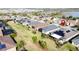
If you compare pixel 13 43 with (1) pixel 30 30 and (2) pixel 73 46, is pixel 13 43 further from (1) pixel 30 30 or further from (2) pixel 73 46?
(2) pixel 73 46

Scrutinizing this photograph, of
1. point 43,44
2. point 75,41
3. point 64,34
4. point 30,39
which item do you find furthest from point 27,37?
point 75,41

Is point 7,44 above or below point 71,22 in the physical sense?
below

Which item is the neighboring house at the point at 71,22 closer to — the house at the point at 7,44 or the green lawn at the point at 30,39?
the green lawn at the point at 30,39

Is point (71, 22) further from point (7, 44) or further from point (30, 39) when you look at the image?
point (7, 44)

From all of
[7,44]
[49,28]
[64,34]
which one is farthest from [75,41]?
[7,44]

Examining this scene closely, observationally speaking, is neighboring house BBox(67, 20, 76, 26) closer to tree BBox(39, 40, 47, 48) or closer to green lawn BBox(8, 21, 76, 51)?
green lawn BBox(8, 21, 76, 51)

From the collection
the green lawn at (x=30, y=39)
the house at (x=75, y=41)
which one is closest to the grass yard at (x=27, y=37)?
the green lawn at (x=30, y=39)

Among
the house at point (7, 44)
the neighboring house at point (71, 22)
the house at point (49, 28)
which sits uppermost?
the neighboring house at point (71, 22)
